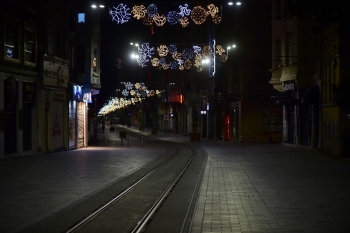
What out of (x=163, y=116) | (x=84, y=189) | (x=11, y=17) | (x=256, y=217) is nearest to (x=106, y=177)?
(x=84, y=189)

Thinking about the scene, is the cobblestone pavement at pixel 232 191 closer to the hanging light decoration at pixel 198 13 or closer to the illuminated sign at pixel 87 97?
the hanging light decoration at pixel 198 13

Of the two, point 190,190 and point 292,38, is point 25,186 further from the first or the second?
point 292,38

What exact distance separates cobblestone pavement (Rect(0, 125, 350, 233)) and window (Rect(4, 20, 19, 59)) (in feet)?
19.1

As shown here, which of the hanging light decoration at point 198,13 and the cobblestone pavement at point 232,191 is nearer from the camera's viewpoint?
the cobblestone pavement at point 232,191

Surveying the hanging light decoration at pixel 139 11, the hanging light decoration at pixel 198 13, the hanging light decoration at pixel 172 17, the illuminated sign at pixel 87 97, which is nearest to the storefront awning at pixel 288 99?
the illuminated sign at pixel 87 97

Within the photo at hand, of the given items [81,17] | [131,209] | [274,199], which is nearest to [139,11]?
[274,199]

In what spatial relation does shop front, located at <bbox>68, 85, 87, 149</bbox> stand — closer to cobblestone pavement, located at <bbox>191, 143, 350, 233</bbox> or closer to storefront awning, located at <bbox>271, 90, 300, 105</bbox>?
storefront awning, located at <bbox>271, 90, 300, 105</bbox>

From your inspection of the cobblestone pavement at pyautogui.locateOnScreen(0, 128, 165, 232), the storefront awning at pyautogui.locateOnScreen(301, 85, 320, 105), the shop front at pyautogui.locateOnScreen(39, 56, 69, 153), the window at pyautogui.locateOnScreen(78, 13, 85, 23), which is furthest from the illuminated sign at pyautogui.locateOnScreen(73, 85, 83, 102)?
the storefront awning at pyautogui.locateOnScreen(301, 85, 320, 105)

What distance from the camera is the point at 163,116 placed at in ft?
340

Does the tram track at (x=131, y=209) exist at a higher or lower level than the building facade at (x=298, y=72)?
lower

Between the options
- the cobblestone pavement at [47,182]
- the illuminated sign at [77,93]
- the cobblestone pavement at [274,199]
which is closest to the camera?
the cobblestone pavement at [274,199]

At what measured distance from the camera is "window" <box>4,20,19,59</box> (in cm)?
2939

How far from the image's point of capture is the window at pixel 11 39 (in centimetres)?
2939

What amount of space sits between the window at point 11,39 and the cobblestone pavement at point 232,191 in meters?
5.83
